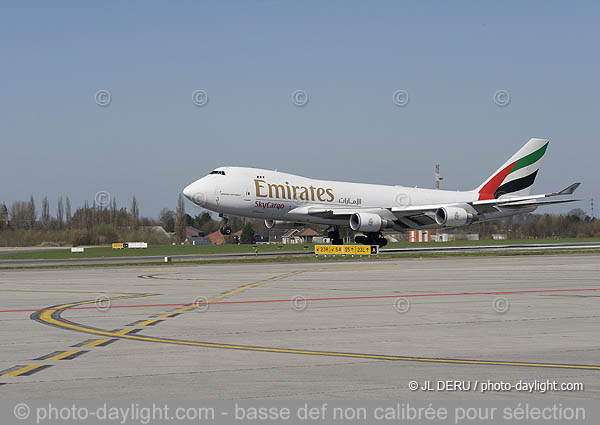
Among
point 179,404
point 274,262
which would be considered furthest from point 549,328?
point 274,262

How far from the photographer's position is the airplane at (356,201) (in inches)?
2082

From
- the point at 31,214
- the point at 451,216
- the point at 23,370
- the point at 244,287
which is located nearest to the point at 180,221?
the point at 31,214

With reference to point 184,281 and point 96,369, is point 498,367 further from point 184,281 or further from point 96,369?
point 184,281

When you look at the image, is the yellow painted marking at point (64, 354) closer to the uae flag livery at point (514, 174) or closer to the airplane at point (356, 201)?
the airplane at point (356, 201)

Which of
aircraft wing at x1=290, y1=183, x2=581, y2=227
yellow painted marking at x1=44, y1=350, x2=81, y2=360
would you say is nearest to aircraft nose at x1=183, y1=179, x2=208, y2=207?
aircraft wing at x1=290, y1=183, x2=581, y2=227

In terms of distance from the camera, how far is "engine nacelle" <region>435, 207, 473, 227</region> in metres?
57.1

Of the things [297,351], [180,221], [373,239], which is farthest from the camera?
[180,221]

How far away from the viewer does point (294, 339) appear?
479 inches

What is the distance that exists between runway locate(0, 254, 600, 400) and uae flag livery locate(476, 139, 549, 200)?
44.5 metres

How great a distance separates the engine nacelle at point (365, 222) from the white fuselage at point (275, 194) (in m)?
1.63

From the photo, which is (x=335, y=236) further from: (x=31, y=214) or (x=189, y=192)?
(x=31, y=214)

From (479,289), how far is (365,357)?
12691 mm

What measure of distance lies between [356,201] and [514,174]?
17.9 m

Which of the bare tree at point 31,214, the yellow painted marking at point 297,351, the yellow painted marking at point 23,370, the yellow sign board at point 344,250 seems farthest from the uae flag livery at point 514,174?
the bare tree at point 31,214
